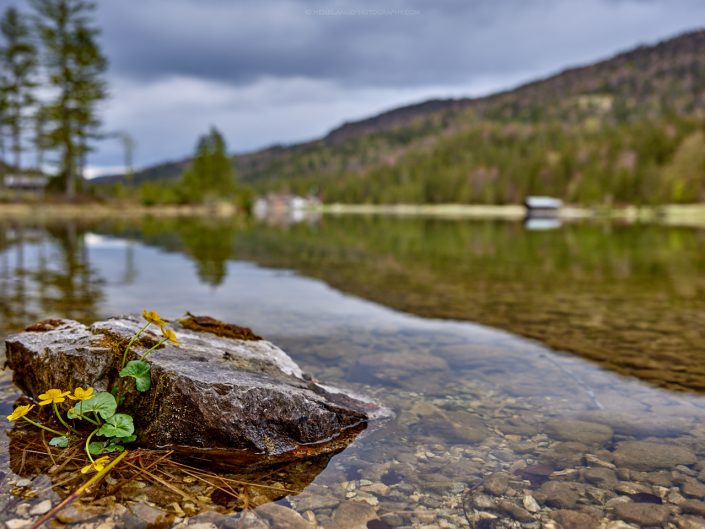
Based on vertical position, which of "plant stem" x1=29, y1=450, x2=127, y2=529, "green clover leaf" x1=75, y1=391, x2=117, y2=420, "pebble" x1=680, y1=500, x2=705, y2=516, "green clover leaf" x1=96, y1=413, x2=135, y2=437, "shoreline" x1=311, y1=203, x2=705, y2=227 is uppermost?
"shoreline" x1=311, y1=203, x2=705, y2=227

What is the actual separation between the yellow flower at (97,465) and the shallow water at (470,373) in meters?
0.26

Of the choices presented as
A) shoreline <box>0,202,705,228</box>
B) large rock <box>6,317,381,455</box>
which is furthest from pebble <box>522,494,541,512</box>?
shoreline <box>0,202,705,228</box>

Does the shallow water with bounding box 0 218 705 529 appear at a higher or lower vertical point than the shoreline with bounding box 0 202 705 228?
lower

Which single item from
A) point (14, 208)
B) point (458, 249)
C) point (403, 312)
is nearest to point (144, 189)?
point (14, 208)

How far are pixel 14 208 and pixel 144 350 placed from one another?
202 feet

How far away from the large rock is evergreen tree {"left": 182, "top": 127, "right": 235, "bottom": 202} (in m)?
89.5

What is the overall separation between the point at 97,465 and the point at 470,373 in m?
4.56

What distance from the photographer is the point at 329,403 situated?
16.7 ft

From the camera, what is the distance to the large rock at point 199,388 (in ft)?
14.5

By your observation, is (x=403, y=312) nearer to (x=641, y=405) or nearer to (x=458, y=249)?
(x=641, y=405)

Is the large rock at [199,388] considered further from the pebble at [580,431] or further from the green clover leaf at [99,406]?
the pebble at [580,431]

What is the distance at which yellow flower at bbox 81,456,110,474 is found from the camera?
12.5 ft

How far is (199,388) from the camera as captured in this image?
4.40m

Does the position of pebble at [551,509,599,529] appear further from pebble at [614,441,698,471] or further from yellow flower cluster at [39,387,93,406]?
yellow flower cluster at [39,387,93,406]
